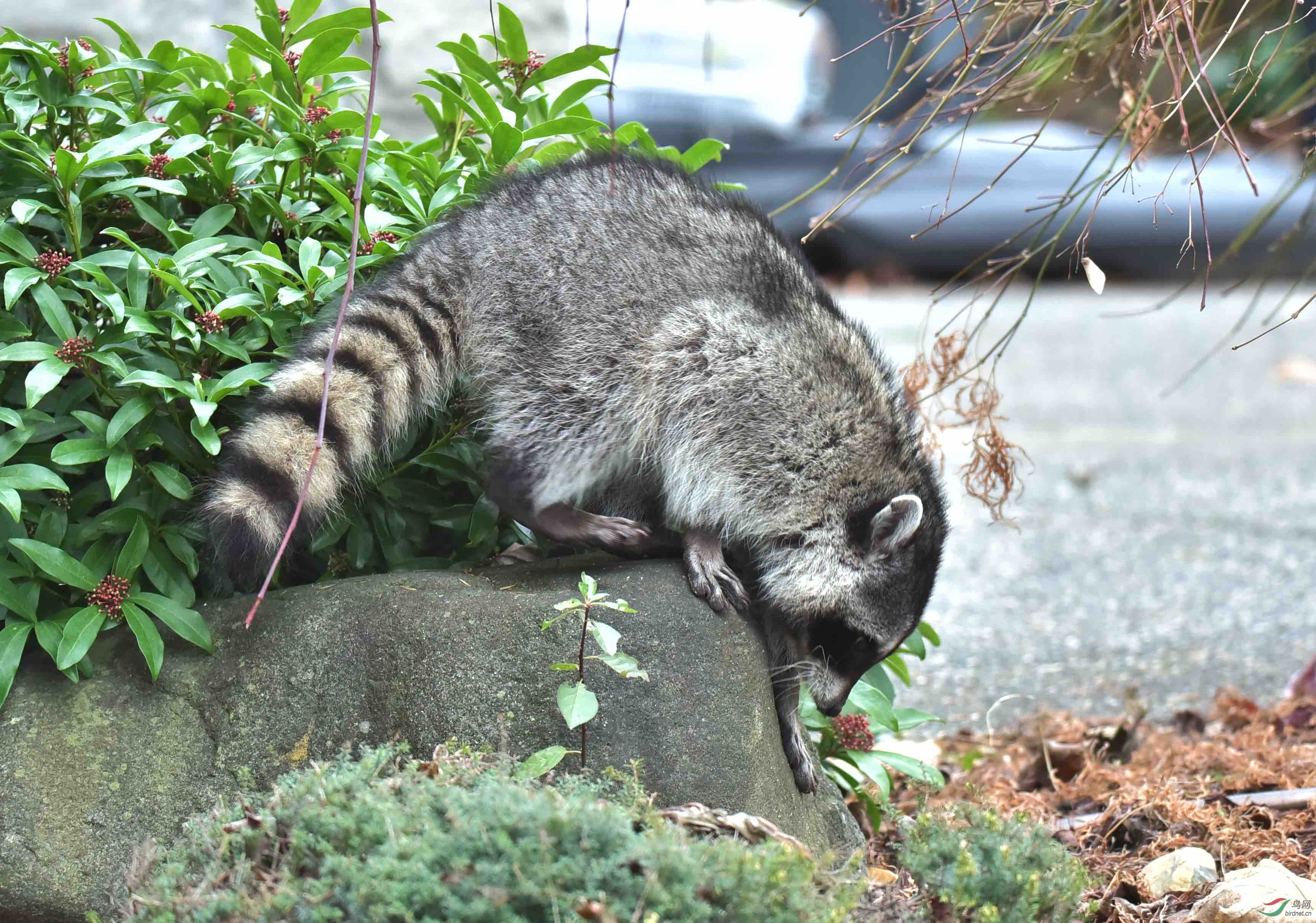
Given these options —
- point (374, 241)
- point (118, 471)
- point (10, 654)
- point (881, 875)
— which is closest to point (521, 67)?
point (374, 241)

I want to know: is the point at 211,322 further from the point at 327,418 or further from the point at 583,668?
the point at 583,668

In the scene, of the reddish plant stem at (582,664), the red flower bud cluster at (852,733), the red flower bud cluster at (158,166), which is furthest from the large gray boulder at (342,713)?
the red flower bud cluster at (158,166)

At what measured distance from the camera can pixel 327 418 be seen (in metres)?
2.93

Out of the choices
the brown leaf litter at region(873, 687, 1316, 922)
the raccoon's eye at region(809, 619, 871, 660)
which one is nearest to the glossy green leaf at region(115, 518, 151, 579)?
the raccoon's eye at region(809, 619, 871, 660)

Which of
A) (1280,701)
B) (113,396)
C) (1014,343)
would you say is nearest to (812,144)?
(1014,343)

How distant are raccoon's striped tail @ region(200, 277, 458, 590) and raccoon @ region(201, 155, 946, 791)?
0.01 metres

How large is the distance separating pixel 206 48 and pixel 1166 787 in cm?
629

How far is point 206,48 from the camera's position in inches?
286

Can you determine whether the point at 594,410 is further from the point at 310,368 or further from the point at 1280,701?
the point at 1280,701

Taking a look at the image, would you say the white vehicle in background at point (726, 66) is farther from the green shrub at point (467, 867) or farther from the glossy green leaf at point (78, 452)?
the green shrub at point (467, 867)

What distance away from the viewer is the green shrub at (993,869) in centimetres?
216

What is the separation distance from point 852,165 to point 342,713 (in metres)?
10.0

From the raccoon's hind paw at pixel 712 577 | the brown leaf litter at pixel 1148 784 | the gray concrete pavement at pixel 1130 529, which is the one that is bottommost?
the gray concrete pavement at pixel 1130 529

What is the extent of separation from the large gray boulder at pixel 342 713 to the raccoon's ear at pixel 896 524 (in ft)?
1.82
